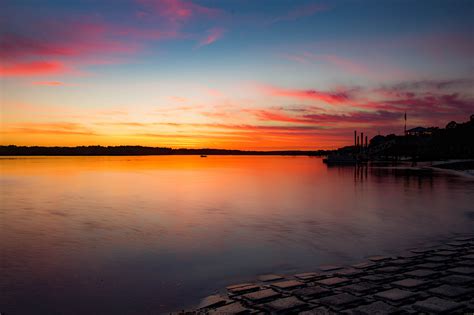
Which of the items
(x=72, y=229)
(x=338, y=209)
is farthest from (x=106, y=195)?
(x=338, y=209)

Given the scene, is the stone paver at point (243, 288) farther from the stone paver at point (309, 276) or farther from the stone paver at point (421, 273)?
the stone paver at point (421, 273)

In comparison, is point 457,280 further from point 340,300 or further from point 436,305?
point 340,300

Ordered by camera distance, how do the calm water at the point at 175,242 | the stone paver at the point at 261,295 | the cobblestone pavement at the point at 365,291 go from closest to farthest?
the cobblestone pavement at the point at 365,291 → the stone paver at the point at 261,295 → the calm water at the point at 175,242

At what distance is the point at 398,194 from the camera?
3656 centimetres

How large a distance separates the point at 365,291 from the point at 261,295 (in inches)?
93.7

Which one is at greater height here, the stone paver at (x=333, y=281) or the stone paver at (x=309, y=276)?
the stone paver at (x=333, y=281)

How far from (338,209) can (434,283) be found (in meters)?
18.8

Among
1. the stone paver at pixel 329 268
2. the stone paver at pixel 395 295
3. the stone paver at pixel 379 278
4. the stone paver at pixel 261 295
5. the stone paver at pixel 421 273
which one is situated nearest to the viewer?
the stone paver at pixel 395 295

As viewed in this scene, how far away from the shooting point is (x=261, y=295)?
8.78 metres

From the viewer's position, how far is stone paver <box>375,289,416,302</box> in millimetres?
8055

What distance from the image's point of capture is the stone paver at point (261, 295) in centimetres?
852

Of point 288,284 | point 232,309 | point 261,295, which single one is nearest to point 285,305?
point 261,295

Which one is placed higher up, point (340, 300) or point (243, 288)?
point (340, 300)

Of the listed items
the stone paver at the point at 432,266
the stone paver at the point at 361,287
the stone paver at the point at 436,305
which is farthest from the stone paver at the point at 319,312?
the stone paver at the point at 432,266
